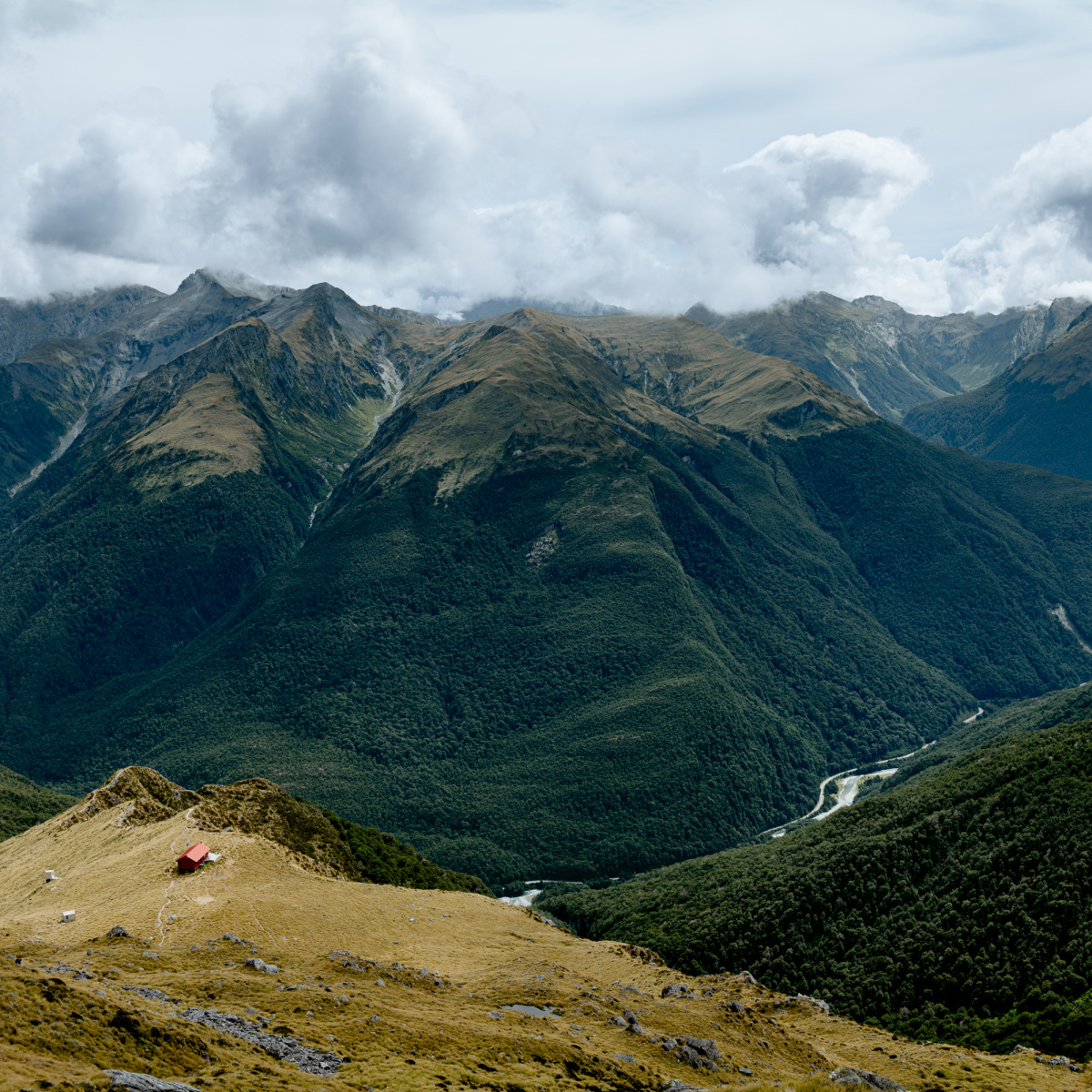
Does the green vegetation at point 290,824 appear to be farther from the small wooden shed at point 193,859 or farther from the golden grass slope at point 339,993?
the small wooden shed at point 193,859

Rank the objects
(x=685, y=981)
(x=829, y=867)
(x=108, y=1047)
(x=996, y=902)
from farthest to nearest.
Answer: (x=829, y=867), (x=996, y=902), (x=685, y=981), (x=108, y=1047)

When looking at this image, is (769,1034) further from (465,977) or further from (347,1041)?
(347,1041)

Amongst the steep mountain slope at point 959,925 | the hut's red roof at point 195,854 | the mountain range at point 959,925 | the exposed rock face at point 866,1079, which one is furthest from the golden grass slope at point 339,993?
the steep mountain slope at point 959,925

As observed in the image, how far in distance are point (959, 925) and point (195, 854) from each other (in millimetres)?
143153

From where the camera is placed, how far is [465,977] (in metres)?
96.3

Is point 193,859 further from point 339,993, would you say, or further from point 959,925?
point 959,925

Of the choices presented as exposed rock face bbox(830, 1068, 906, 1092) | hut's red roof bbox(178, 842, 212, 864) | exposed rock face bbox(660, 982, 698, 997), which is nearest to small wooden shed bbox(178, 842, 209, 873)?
hut's red roof bbox(178, 842, 212, 864)

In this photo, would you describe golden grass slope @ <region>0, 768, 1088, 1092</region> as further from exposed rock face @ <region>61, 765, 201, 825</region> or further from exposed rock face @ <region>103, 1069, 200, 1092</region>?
exposed rock face @ <region>61, 765, 201, 825</region>

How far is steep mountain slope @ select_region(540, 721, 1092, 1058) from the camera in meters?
139

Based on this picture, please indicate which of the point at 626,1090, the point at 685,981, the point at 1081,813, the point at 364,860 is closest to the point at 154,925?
the point at 626,1090

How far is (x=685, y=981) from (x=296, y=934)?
167 ft

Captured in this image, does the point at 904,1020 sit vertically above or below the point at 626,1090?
below

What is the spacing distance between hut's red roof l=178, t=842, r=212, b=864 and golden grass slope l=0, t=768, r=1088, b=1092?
1722 millimetres

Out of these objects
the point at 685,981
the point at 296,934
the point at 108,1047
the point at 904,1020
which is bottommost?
the point at 904,1020
